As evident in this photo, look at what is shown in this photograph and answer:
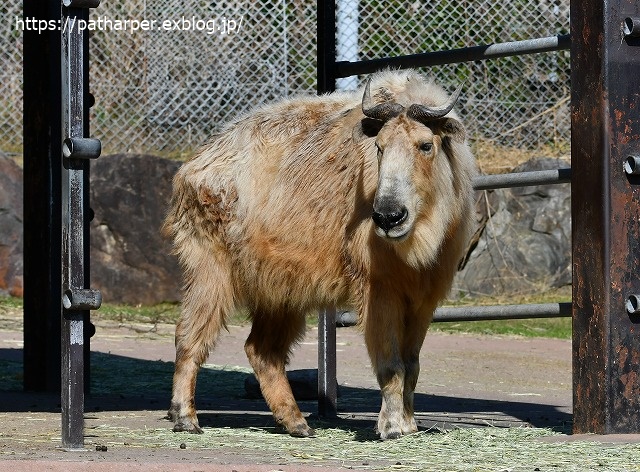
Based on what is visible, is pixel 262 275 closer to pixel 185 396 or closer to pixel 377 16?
pixel 185 396

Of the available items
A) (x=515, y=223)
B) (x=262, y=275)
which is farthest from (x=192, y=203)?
(x=515, y=223)

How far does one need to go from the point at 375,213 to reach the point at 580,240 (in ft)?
3.18

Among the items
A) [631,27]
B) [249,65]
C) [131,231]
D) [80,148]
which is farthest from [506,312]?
[249,65]

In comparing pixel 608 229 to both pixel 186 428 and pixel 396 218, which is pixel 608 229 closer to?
pixel 396 218

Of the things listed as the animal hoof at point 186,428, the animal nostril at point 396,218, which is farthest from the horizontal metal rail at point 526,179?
the animal hoof at point 186,428

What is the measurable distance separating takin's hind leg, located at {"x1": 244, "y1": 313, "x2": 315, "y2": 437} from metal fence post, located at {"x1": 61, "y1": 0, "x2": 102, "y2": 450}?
1.41 metres

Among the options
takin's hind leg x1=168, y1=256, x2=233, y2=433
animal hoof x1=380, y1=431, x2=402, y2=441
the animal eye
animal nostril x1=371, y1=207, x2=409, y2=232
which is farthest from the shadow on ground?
the animal eye

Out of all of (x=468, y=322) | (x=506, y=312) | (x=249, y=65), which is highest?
(x=249, y=65)

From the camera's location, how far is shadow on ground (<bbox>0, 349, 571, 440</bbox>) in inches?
266

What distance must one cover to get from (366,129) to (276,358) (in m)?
1.50

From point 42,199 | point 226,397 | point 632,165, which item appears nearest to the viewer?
point 632,165

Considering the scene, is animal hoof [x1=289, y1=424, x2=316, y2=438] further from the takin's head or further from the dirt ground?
the takin's head

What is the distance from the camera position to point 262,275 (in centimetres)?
641

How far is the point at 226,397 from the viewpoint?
8.14m
